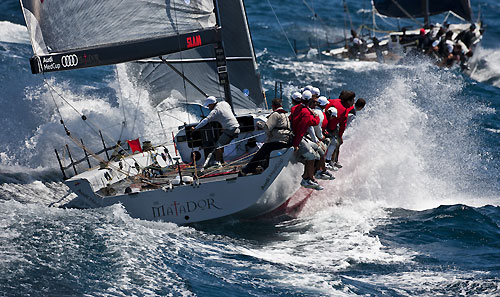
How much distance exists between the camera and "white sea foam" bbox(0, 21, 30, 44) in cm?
2336

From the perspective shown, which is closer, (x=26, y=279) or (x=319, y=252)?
(x=26, y=279)

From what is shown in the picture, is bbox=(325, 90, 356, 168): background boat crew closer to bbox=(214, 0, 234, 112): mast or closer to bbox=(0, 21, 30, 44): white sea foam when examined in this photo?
bbox=(214, 0, 234, 112): mast

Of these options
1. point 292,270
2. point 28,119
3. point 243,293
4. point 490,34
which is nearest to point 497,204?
point 292,270

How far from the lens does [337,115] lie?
12.5 metres

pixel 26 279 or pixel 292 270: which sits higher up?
pixel 26 279

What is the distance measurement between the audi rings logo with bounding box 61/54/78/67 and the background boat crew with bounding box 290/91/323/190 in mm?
3480

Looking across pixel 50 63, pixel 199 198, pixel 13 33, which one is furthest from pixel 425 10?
pixel 50 63

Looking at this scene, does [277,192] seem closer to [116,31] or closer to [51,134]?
[116,31]

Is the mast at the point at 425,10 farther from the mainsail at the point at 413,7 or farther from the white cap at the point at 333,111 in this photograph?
the white cap at the point at 333,111

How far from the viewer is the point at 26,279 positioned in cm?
870

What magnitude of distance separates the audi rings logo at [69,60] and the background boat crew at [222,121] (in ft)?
7.66

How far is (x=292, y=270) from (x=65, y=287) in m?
2.88

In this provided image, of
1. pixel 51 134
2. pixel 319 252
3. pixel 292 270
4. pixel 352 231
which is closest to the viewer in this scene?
pixel 292 270

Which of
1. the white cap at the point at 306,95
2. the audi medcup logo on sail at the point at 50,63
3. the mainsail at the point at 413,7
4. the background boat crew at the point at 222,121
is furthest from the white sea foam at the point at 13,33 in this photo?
the mainsail at the point at 413,7
